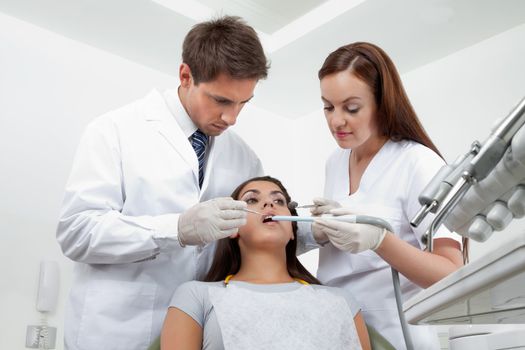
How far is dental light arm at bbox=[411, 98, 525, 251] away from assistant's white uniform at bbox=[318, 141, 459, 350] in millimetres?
872

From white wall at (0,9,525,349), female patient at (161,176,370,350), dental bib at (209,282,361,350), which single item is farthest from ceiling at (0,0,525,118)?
dental bib at (209,282,361,350)

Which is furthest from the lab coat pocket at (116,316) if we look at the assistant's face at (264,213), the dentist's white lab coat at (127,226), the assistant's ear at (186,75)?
the assistant's ear at (186,75)

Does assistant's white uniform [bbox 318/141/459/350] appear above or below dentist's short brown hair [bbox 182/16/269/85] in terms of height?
below

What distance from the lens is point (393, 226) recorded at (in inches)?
69.6

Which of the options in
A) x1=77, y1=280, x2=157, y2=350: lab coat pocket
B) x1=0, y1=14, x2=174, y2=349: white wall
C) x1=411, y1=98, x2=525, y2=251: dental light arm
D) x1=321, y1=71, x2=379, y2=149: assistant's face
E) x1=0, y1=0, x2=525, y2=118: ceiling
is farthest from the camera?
x1=0, y1=0, x2=525, y2=118: ceiling

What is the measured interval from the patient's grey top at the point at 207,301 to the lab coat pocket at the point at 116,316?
5.1 inches

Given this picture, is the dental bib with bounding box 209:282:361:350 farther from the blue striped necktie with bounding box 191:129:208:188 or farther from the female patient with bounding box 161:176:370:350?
the blue striped necktie with bounding box 191:129:208:188

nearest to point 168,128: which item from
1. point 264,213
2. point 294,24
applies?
point 264,213

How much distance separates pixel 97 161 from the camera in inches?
69.7

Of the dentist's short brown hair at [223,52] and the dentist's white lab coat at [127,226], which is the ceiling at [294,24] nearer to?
the dentist's short brown hair at [223,52]

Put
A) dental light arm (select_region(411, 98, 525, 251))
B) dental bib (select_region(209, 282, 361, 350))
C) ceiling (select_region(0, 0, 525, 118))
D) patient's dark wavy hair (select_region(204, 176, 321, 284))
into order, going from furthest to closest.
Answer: ceiling (select_region(0, 0, 525, 118)) < patient's dark wavy hair (select_region(204, 176, 321, 284)) < dental bib (select_region(209, 282, 361, 350)) < dental light arm (select_region(411, 98, 525, 251))

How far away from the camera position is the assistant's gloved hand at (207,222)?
1624mm

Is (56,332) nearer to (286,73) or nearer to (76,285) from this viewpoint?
(76,285)

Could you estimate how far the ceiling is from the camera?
2.91m
